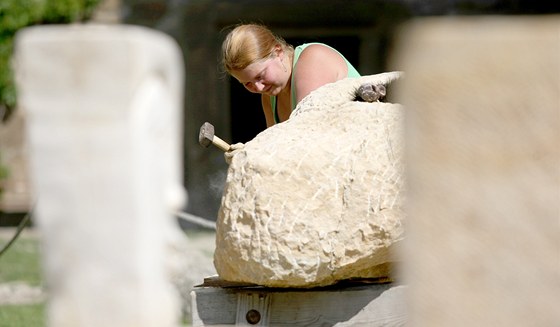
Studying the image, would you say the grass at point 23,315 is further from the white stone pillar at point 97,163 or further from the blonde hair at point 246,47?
the white stone pillar at point 97,163

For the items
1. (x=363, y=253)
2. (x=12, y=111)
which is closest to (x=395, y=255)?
(x=363, y=253)

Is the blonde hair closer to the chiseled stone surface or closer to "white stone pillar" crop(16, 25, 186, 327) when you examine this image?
the chiseled stone surface

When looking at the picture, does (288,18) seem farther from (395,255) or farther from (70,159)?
(70,159)

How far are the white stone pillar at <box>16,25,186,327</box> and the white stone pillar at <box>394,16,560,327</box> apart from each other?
1.59 feet

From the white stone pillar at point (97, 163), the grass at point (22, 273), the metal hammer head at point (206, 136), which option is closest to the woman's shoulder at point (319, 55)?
the metal hammer head at point (206, 136)

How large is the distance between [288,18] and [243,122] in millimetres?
1707

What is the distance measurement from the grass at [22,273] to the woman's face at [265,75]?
80.2 inches

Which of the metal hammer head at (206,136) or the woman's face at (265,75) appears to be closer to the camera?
the metal hammer head at (206,136)

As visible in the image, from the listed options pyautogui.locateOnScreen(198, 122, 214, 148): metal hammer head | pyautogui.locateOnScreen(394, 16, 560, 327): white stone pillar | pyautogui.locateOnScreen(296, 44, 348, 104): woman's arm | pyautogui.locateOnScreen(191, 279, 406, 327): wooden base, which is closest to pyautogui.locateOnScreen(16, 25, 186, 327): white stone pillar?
pyautogui.locateOnScreen(394, 16, 560, 327): white stone pillar

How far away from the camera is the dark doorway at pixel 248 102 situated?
1198 cm

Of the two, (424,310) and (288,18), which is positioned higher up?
(288,18)

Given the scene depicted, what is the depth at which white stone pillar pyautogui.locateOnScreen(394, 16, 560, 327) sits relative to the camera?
1.51m

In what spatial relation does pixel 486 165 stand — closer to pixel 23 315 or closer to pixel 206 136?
pixel 206 136

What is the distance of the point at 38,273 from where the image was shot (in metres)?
8.23
